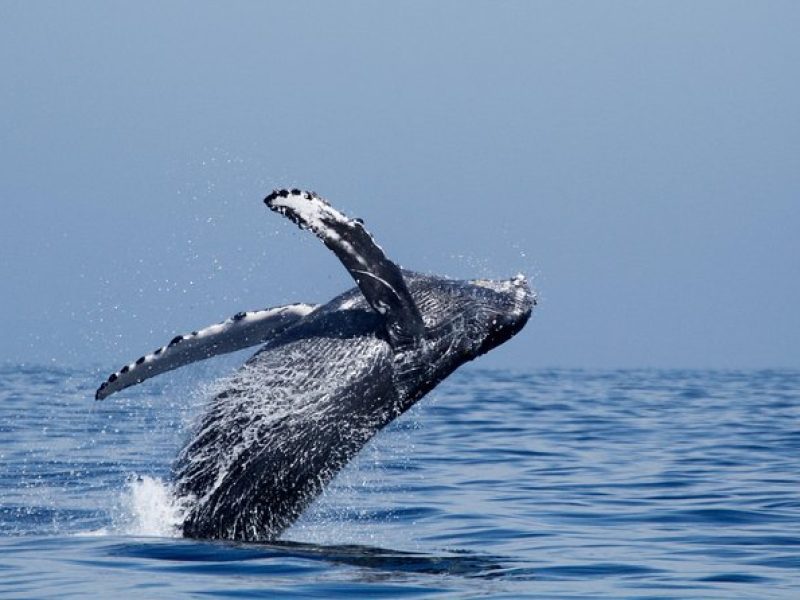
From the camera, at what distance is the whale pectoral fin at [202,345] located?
11422 millimetres

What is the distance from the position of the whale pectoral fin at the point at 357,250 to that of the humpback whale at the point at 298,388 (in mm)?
13

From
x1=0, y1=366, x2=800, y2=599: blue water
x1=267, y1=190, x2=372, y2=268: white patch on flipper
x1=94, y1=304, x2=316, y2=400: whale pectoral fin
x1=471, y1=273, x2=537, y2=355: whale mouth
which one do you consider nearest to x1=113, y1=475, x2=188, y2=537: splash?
x1=0, y1=366, x2=800, y2=599: blue water

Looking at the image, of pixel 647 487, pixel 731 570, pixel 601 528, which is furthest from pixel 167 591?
pixel 647 487

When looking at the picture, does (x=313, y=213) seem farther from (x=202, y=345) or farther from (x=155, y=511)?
(x=155, y=511)

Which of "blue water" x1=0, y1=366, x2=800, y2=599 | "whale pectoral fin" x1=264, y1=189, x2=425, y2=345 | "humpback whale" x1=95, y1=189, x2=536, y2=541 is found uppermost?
"whale pectoral fin" x1=264, y1=189, x2=425, y2=345

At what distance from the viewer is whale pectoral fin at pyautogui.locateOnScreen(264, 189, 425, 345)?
10641 mm

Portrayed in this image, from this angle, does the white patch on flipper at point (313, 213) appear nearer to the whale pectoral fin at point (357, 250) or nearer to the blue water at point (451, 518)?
the whale pectoral fin at point (357, 250)

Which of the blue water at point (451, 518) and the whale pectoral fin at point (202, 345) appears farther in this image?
the whale pectoral fin at point (202, 345)

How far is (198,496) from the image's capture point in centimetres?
1141

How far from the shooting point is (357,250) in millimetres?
10930

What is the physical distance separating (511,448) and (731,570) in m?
11.0

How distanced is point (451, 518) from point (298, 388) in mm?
3359

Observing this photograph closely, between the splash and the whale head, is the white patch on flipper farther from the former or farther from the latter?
the splash

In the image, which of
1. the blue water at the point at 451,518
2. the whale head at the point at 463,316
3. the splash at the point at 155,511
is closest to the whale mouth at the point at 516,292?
the whale head at the point at 463,316
